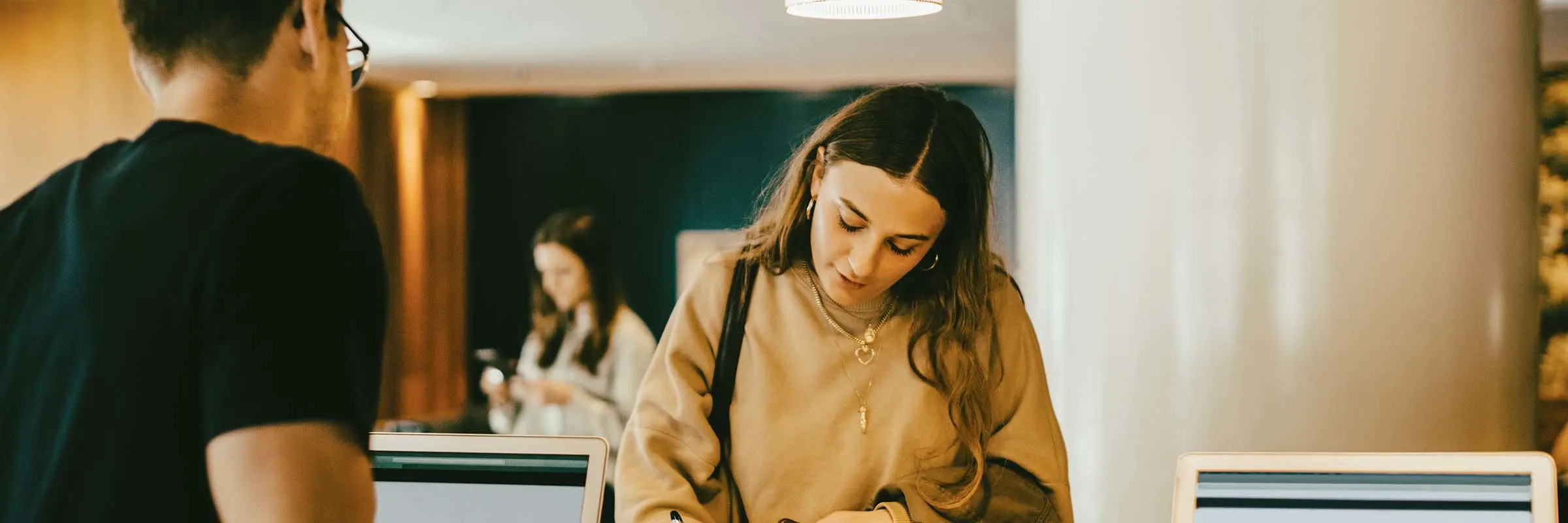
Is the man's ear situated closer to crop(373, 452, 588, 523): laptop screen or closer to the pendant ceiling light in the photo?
crop(373, 452, 588, 523): laptop screen

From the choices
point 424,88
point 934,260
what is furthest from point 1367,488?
point 424,88

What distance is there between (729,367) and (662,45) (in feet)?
17.8

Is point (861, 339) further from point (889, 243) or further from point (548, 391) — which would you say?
point (548, 391)

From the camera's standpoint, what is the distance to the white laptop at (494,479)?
1.38 meters

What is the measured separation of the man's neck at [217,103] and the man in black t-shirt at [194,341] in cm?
2

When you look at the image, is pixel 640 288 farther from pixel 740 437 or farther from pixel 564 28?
pixel 740 437

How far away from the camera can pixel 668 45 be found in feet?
22.2

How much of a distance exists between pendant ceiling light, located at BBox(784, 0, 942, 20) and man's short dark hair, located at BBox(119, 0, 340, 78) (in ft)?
6.89

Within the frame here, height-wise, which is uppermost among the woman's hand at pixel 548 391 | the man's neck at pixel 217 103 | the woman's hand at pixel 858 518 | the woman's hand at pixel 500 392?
the man's neck at pixel 217 103

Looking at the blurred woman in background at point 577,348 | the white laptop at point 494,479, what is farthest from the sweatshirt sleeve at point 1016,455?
the blurred woman in background at point 577,348

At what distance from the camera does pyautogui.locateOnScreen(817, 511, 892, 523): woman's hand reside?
1.38 metres

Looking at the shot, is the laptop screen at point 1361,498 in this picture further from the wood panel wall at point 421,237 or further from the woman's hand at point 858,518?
the wood panel wall at point 421,237

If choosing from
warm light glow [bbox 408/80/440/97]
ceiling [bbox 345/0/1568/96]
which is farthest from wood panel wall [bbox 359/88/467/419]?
ceiling [bbox 345/0/1568/96]

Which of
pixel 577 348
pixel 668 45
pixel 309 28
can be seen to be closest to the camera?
pixel 309 28
